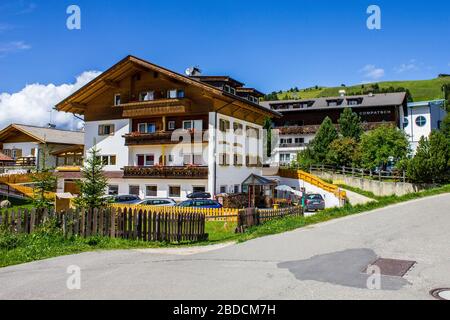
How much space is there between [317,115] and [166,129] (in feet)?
118

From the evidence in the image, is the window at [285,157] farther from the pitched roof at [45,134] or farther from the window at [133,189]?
the window at [133,189]

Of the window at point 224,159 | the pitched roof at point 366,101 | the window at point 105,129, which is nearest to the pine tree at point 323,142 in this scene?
the pitched roof at point 366,101

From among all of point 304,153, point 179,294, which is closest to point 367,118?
point 304,153

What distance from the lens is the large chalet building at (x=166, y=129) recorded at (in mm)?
34062

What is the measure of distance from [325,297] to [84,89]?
118 feet

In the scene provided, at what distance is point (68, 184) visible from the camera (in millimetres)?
41500

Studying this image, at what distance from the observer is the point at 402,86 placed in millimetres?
164625

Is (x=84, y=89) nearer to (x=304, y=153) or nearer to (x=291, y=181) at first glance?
(x=291, y=181)

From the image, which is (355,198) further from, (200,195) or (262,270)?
(262,270)

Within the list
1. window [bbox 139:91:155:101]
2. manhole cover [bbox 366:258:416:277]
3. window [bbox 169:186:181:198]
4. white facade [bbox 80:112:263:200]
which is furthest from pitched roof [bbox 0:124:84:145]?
manhole cover [bbox 366:258:416:277]

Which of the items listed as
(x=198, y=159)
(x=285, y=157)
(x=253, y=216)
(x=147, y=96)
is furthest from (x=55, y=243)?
(x=285, y=157)

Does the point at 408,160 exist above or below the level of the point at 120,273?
above
